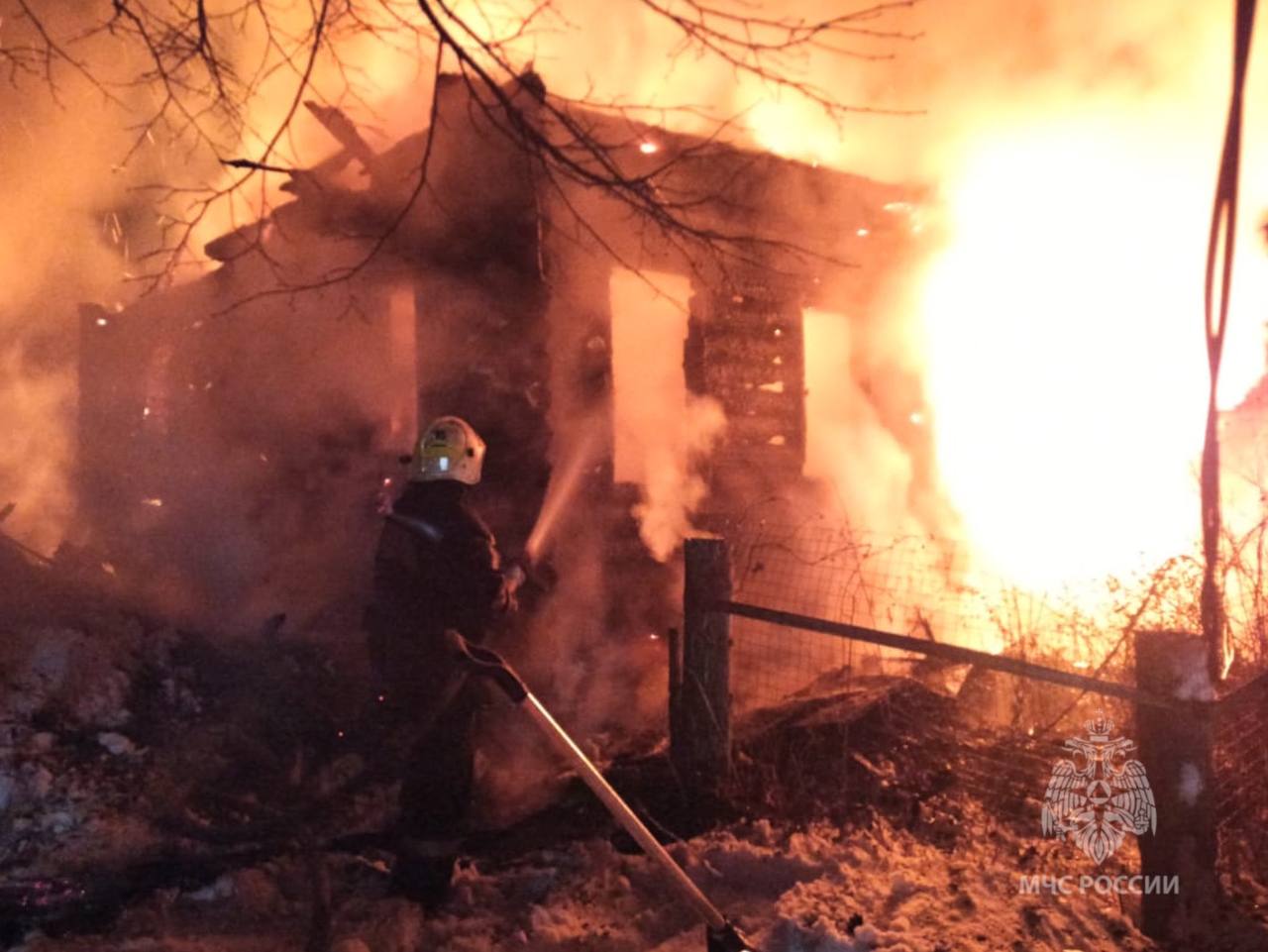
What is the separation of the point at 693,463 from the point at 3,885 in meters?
6.16

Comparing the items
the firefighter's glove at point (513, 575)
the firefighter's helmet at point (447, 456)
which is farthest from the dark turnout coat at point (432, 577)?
the firefighter's glove at point (513, 575)

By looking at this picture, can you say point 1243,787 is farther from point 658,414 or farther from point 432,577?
point 658,414

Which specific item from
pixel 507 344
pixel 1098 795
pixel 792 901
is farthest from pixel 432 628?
pixel 507 344

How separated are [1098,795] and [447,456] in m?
3.00

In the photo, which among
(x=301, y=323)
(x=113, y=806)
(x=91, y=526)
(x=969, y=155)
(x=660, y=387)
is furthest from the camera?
(x=91, y=526)

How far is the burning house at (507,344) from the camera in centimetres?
681

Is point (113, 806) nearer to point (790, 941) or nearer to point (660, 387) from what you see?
point (790, 941)

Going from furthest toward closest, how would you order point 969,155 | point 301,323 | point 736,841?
1. point 969,155
2. point 301,323
3. point 736,841

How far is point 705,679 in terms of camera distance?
4.23 m

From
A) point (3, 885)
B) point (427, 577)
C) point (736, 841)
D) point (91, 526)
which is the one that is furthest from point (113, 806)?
point (91, 526)

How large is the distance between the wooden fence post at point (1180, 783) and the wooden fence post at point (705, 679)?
1842 millimetres

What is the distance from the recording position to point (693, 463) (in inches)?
340

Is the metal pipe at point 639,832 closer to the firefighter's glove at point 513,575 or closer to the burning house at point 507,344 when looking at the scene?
the firefighter's glove at point 513,575

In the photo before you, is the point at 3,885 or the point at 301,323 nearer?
the point at 3,885
